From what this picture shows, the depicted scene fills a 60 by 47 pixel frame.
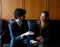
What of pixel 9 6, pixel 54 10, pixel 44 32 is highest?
pixel 9 6

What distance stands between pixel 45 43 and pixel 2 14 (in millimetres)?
2072

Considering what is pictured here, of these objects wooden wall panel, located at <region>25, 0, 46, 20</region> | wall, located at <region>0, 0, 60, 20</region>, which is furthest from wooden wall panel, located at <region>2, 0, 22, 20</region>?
wooden wall panel, located at <region>25, 0, 46, 20</region>

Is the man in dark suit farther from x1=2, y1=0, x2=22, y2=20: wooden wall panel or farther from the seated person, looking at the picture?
x1=2, y1=0, x2=22, y2=20: wooden wall panel

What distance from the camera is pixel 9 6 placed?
15.2 feet

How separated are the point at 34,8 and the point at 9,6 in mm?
740

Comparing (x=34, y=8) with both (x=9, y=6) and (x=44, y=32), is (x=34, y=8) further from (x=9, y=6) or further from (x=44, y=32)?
(x=44, y=32)

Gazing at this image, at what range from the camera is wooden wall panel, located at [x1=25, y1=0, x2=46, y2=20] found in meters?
4.60

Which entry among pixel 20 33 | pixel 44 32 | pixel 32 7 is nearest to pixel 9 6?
pixel 32 7

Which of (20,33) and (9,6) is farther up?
(9,6)

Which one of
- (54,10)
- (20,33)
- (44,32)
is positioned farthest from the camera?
(54,10)

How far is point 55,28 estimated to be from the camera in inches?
161

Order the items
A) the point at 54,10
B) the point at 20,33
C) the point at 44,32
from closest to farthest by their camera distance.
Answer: the point at 20,33
the point at 44,32
the point at 54,10

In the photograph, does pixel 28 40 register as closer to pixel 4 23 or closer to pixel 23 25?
pixel 23 25

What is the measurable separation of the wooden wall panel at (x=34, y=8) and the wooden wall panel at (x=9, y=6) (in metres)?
0.26
